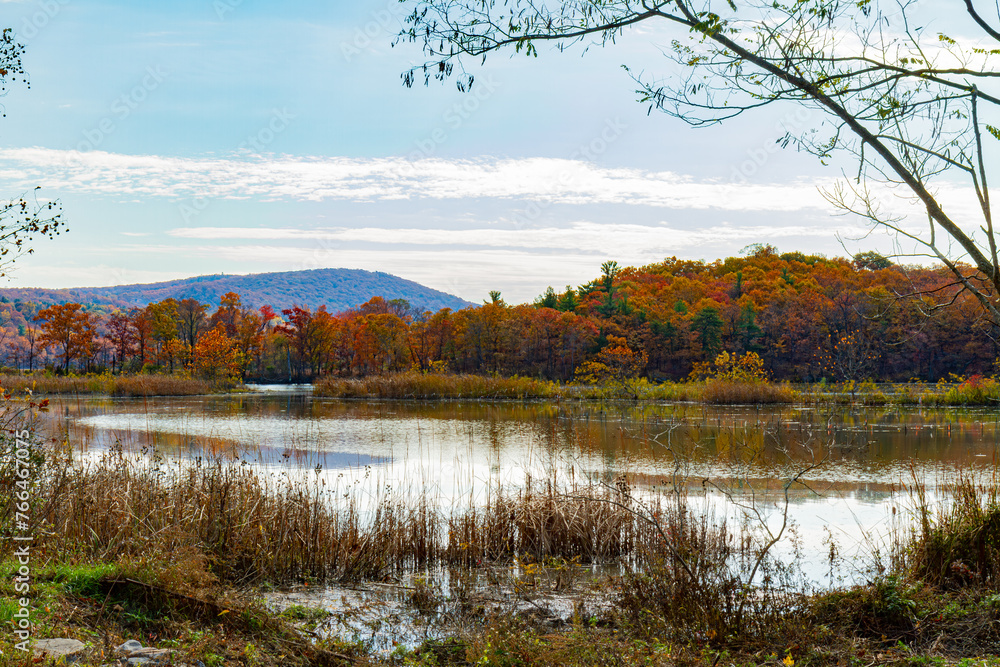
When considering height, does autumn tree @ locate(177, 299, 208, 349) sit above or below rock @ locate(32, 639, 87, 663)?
above

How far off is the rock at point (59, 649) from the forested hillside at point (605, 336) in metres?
33.6

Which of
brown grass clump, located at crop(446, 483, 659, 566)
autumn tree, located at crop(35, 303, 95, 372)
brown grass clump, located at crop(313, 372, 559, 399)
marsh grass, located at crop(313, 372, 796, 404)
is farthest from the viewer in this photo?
autumn tree, located at crop(35, 303, 95, 372)

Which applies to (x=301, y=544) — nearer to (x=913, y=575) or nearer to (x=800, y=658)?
(x=800, y=658)

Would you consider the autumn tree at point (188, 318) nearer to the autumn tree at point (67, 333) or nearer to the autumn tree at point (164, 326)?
the autumn tree at point (164, 326)

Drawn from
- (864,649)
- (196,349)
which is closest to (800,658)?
(864,649)

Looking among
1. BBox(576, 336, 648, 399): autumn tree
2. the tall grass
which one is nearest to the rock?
the tall grass

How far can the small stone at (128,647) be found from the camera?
→ 360cm

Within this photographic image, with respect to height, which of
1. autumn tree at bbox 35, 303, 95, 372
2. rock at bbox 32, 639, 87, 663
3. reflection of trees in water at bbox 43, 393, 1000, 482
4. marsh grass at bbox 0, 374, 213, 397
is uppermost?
autumn tree at bbox 35, 303, 95, 372

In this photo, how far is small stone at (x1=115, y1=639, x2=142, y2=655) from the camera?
3.60m

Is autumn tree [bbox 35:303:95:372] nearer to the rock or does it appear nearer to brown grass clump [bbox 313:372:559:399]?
brown grass clump [bbox 313:372:559:399]

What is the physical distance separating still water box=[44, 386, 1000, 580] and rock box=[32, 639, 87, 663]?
368cm

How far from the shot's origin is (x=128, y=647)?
12.0ft

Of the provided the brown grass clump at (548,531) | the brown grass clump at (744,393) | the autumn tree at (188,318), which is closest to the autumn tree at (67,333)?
the autumn tree at (188,318)

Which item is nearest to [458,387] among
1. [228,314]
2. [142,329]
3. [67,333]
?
[67,333]
